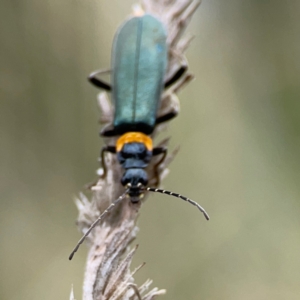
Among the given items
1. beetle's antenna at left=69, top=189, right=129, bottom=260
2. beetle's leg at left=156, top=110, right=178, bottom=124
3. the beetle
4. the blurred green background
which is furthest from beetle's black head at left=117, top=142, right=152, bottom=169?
the blurred green background

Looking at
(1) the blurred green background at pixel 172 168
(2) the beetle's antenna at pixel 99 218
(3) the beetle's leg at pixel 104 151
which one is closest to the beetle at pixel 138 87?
(3) the beetle's leg at pixel 104 151

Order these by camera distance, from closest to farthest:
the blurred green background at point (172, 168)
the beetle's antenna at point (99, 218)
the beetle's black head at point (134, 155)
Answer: the beetle's antenna at point (99, 218) → the beetle's black head at point (134, 155) → the blurred green background at point (172, 168)

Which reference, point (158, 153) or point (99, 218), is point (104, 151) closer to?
point (158, 153)

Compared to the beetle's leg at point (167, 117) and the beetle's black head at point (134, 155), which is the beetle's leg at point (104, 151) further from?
the beetle's leg at point (167, 117)

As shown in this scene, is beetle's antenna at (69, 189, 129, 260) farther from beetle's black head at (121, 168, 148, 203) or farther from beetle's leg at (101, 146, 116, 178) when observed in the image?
beetle's leg at (101, 146, 116, 178)

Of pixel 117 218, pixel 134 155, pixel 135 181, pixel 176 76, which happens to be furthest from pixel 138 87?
pixel 117 218
